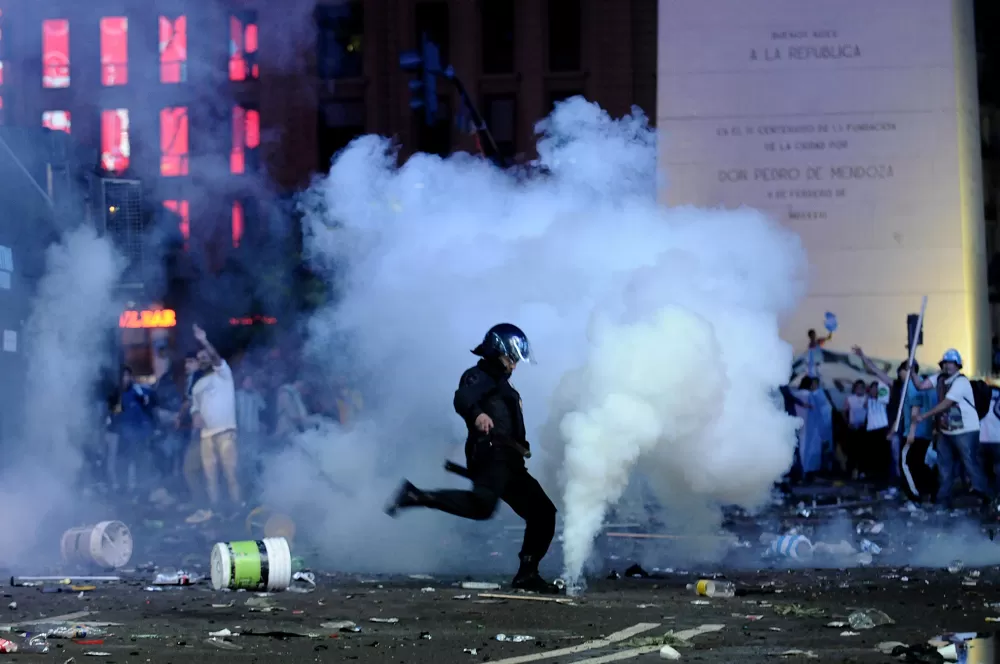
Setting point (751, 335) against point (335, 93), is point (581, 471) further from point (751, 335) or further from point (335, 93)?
point (335, 93)

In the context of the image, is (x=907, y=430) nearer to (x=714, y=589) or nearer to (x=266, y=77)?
(x=714, y=589)

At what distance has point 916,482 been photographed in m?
17.2

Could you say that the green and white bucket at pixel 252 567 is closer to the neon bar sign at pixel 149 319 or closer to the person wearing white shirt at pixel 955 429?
the person wearing white shirt at pixel 955 429

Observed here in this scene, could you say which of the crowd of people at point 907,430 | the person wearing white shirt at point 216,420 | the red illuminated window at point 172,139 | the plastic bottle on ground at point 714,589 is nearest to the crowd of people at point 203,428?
the person wearing white shirt at point 216,420

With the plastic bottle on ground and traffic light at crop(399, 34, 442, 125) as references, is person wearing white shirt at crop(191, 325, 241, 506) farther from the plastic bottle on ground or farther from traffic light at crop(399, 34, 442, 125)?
the plastic bottle on ground

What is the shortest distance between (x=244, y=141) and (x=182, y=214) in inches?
140

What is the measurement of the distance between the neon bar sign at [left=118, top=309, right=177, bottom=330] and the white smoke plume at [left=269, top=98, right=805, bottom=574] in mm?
5132

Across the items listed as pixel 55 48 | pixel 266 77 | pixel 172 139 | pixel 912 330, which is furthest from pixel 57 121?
pixel 912 330

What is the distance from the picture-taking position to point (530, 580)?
33.3 feet

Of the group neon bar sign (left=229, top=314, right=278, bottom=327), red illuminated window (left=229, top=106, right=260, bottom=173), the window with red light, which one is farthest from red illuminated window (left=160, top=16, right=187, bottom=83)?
neon bar sign (left=229, top=314, right=278, bottom=327)

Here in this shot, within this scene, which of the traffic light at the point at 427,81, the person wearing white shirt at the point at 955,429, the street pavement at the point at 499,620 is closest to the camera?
the street pavement at the point at 499,620

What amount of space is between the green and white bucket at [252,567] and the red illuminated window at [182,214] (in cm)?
1135

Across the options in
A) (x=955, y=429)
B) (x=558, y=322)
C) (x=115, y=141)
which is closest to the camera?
(x=558, y=322)

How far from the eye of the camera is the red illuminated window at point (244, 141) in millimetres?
23042
